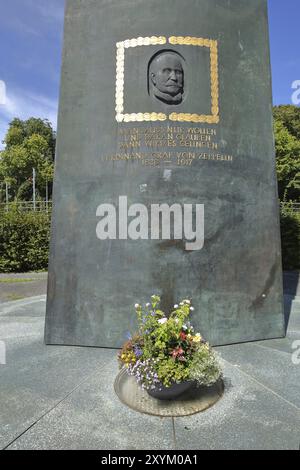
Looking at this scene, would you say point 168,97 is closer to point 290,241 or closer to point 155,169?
point 155,169

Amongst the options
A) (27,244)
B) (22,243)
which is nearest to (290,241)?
(27,244)

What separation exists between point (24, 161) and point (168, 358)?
49.9 meters

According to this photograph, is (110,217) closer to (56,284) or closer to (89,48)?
(56,284)

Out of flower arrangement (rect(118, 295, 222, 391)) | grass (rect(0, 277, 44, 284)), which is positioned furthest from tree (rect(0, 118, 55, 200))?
flower arrangement (rect(118, 295, 222, 391))

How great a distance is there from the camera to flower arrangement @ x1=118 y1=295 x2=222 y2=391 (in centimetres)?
380

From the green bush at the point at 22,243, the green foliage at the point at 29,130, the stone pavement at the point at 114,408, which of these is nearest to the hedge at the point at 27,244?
the green bush at the point at 22,243

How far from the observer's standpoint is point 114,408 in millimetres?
4094

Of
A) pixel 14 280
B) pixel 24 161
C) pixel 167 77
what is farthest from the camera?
pixel 24 161

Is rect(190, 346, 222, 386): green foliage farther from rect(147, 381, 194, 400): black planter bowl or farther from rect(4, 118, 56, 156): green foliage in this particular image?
rect(4, 118, 56, 156): green foliage

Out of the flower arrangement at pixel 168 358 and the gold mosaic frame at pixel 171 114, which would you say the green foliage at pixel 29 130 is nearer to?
the gold mosaic frame at pixel 171 114

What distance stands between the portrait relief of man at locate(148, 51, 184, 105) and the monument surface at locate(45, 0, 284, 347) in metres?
0.02

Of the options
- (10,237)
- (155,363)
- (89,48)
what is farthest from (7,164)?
(155,363)

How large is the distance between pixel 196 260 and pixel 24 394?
322 cm

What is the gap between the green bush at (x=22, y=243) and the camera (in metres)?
18.0
